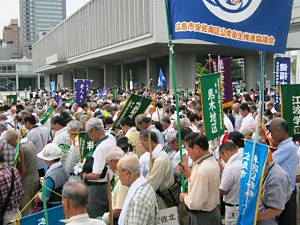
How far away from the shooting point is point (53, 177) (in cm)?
498

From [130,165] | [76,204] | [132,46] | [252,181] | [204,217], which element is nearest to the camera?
[76,204]

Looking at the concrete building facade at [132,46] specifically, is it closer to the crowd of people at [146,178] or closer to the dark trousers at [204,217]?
the crowd of people at [146,178]

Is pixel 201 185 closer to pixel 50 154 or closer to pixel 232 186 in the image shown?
pixel 232 186

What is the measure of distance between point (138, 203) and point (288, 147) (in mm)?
2253

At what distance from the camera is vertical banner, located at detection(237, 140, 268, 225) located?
3.70m

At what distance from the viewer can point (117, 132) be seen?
831 cm

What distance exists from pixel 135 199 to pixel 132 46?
32167 mm

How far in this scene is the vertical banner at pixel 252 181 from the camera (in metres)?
3.70

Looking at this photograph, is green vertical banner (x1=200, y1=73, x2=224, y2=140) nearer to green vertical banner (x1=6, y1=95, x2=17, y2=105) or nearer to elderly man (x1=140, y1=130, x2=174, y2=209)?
elderly man (x1=140, y1=130, x2=174, y2=209)

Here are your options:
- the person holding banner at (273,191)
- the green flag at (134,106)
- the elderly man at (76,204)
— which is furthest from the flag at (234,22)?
the green flag at (134,106)

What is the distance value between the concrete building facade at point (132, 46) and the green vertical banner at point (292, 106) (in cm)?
2121

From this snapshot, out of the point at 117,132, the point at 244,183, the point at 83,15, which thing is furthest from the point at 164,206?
the point at 83,15

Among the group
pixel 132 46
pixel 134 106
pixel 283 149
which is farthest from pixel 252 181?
pixel 132 46

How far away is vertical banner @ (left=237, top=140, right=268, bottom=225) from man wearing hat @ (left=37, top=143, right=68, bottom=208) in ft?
7.59
